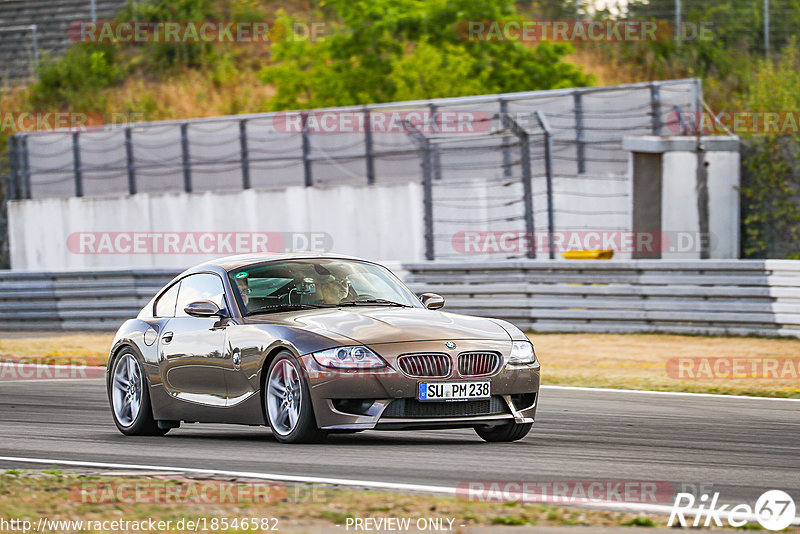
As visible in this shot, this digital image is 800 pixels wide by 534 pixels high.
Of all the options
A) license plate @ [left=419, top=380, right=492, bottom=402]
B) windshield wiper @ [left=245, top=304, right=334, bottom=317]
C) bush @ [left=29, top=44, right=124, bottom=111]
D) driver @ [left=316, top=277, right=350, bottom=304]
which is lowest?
license plate @ [left=419, top=380, right=492, bottom=402]

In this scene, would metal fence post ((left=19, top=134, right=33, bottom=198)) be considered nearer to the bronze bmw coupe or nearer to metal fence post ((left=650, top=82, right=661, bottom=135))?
metal fence post ((left=650, top=82, right=661, bottom=135))

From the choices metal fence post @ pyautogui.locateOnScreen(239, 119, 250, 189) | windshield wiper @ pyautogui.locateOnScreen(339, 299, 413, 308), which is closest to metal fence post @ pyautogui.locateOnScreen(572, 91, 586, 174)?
metal fence post @ pyautogui.locateOnScreen(239, 119, 250, 189)

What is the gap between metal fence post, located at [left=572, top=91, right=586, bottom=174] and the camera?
25.2 meters

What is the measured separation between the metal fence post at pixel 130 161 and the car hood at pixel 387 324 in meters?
20.7

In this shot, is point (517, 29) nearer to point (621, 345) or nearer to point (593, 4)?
point (593, 4)

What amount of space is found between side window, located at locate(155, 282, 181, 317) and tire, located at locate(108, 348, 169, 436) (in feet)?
1.28

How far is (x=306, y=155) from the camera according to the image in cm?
2755

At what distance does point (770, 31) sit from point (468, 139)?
768 inches

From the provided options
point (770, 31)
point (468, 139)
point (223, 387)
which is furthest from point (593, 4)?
point (223, 387)

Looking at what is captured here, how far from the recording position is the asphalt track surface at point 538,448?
743 cm
